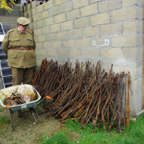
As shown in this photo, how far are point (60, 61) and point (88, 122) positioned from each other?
2163 mm

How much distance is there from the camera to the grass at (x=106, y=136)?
2.51m

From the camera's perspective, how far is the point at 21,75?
4703 mm

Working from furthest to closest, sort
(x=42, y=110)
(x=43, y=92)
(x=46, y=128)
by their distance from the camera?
1. (x=43, y=92)
2. (x=42, y=110)
3. (x=46, y=128)

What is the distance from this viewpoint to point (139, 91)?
123 inches

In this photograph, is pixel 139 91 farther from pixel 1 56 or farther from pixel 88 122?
pixel 1 56

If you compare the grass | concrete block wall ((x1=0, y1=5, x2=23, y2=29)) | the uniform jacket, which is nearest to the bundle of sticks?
the grass

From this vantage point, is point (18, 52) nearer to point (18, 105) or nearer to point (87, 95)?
point (18, 105)

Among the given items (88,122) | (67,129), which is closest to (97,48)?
(88,122)

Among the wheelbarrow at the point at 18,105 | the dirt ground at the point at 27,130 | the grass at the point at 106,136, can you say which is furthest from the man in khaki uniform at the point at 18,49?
the grass at the point at 106,136

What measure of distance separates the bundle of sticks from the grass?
0.11 m

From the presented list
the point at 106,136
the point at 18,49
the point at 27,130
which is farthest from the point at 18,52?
the point at 106,136

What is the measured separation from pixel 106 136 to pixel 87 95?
944 millimetres

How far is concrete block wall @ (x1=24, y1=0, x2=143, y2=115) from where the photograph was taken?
297cm

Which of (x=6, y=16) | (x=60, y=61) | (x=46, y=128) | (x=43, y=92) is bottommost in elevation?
(x=46, y=128)
